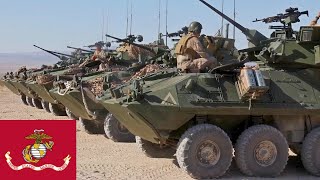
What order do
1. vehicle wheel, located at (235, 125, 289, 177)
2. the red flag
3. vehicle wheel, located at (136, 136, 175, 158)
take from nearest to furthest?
1. the red flag
2. vehicle wheel, located at (235, 125, 289, 177)
3. vehicle wheel, located at (136, 136, 175, 158)

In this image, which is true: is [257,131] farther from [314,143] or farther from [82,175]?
[82,175]

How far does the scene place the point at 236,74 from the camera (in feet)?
30.0

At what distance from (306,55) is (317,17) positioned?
1132 millimetres

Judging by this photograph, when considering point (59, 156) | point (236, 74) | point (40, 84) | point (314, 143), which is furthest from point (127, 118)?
point (40, 84)

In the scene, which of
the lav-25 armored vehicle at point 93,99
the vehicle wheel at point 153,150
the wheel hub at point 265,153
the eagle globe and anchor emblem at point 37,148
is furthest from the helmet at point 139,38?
the eagle globe and anchor emblem at point 37,148

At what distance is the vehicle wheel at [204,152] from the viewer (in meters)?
8.52

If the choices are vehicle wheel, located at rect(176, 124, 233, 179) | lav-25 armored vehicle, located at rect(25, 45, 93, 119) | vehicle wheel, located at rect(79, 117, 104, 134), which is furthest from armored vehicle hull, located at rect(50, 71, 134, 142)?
vehicle wheel, located at rect(176, 124, 233, 179)

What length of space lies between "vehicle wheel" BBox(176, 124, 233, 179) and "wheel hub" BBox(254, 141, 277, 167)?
441mm

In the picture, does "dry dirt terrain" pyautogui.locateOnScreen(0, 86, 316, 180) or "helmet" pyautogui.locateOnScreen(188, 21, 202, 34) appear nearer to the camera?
"dry dirt terrain" pyautogui.locateOnScreen(0, 86, 316, 180)

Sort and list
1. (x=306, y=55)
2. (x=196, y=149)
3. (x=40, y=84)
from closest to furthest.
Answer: (x=196, y=149), (x=306, y=55), (x=40, y=84)

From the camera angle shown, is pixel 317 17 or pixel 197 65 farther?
pixel 317 17

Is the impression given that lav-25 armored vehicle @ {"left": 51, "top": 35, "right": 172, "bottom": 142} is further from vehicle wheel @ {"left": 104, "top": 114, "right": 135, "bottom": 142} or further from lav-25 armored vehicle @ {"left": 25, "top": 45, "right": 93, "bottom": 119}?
lav-25 armored vehicle @ {"left": 25, "top": 45, "right": 93, "bottom": 119}

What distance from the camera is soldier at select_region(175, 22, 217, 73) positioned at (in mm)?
9445

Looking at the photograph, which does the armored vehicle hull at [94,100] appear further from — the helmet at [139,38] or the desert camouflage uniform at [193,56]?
the helmet at [139,38]
